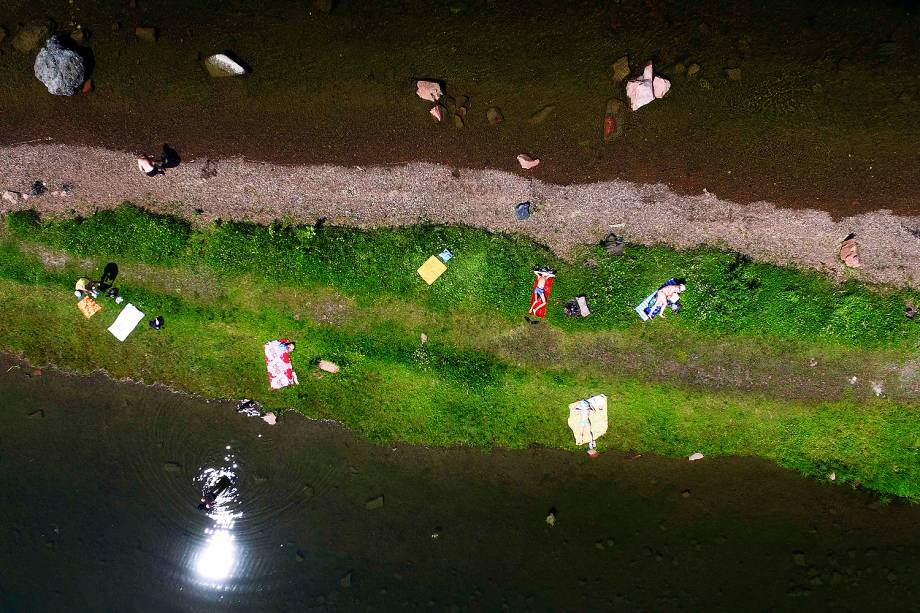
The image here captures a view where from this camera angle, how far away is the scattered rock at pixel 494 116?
9.84 metres

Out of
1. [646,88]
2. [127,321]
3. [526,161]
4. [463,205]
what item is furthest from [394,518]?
[646,88]

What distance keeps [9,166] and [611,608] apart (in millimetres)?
12175

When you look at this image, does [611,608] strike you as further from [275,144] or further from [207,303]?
[275,144]

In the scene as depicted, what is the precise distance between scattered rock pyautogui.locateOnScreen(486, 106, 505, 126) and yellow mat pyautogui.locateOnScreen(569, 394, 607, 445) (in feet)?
15.3

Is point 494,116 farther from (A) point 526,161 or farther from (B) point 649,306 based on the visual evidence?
(B) point 649,306

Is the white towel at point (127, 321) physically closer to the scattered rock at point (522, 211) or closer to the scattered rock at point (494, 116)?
the scattered rock at point (522, 211)

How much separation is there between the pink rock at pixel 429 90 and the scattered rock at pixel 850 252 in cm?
681

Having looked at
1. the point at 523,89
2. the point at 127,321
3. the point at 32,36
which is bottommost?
the point at 127,321

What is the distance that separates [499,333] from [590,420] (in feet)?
6.70

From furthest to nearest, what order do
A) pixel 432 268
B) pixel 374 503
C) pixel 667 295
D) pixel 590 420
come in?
pixel 374 503, pixel 590 420, pixel 432 268, pixel 667 295

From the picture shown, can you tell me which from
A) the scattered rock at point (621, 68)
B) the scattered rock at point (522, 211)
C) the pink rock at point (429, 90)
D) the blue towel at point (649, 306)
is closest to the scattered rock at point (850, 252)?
the blue towel at point (649, 306)

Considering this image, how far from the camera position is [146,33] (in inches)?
388

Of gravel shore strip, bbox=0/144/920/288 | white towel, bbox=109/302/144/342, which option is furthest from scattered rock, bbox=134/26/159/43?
white towel, bbox=109/302/144/342

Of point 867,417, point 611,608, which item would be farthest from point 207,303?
point 867,417
